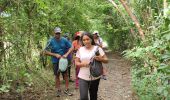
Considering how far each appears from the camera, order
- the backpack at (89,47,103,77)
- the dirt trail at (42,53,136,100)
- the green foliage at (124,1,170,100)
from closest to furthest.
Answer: the green foliage at (124,1,170,100) < the backpack at (89,47,103,77) < the dirt trail at (42,53,136,100)

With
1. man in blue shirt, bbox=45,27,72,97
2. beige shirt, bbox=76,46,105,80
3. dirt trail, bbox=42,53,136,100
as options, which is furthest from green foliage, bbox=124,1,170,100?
man in blue shirt, bbox=45,27,72,97

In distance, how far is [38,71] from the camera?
8477 millimetres

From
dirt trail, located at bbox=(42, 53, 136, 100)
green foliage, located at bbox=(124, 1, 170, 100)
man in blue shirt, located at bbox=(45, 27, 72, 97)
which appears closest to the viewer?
green foliage, located at bbox=(124, 1, 170, 100)

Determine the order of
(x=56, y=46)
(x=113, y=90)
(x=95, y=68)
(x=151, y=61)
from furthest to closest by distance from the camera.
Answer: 1. (x=113, y=90)
2. (x=56, y=46)
3. (x=151, y=61)
4. (x=95, y=68)

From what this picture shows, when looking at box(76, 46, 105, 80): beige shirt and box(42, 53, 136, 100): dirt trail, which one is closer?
box(76, 46, 105, 80): beige shirt

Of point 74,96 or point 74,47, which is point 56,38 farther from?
point 74,96

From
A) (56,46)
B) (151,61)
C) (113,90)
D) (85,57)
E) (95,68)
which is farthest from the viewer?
(113,90)

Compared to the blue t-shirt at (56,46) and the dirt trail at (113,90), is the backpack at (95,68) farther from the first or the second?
the blue t-shirt at (56,46)

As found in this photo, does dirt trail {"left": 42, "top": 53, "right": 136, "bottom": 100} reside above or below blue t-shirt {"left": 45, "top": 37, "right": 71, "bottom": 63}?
below

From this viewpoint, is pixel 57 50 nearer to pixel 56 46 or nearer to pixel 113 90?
pixel 56 46

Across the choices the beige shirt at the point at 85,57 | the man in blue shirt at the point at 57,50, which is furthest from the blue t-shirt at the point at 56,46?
the beige shirt at the point at 85,57

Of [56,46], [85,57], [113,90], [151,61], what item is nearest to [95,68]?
[85,57]

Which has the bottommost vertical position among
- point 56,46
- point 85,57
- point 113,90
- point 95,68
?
point 113,90

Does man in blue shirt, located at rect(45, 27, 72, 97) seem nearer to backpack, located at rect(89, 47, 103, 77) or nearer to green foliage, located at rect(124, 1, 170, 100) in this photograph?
green foliage, located at rect(124, 1, 170, 100)
